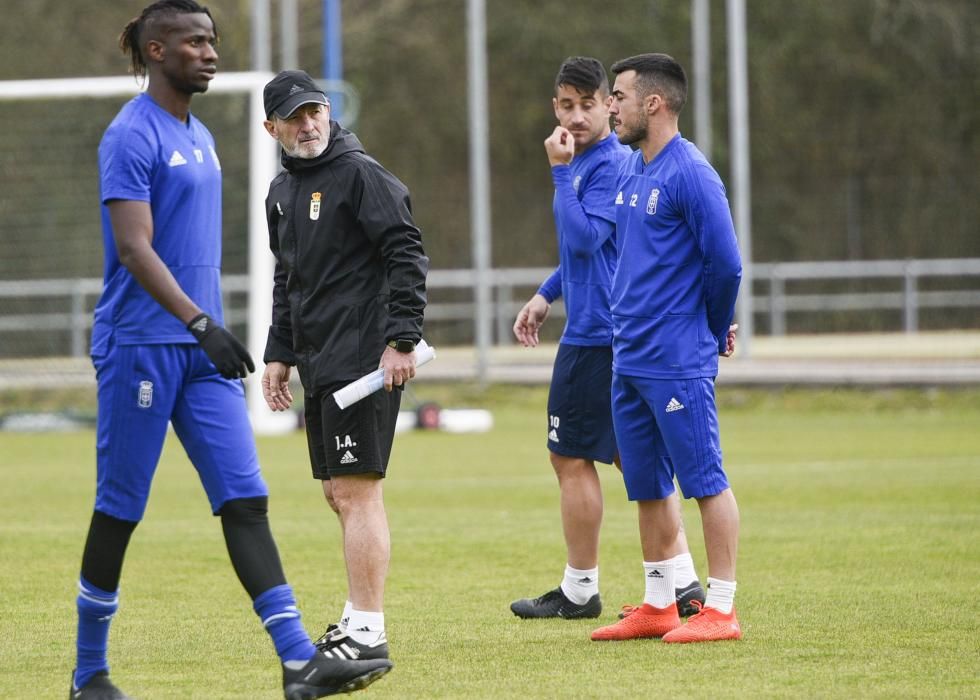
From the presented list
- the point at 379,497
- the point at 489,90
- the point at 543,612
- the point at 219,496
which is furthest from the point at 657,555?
the point at 489,90

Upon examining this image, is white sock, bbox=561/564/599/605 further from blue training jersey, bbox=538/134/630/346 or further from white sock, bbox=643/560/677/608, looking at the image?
blue training jersey, bbox=538/134/630/346

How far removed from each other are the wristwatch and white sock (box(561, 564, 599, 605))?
73.8 inches

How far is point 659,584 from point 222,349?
2.47 metres

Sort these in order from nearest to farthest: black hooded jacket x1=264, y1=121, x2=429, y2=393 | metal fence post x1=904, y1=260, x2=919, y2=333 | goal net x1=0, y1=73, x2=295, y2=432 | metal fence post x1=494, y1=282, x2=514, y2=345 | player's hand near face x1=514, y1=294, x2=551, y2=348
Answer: black hooded jacket x1=264, y1=121, x2=429, y2=393
player's hand near face x1=514, y1=294, x2=551, y2=348
goal net x1=0, y1=73, x2=295, y2=432
metal fence post x1=904, y1=260, x2=919, y2=333
metal fence post x1=494, y1=282, x2=514, y2=345

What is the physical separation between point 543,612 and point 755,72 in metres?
18.3

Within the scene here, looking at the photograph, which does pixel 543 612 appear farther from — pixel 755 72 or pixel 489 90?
pixel 489 90

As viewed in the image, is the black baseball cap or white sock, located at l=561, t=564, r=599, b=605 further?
white sock, located at l=561, t=564, r=599, b=605

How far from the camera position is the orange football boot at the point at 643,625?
6836mm

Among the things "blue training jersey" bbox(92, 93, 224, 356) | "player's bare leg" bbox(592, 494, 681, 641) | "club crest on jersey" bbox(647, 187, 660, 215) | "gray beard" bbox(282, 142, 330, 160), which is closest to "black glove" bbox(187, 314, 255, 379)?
"blue training jersey" bbox(92, 93, 224, 356)

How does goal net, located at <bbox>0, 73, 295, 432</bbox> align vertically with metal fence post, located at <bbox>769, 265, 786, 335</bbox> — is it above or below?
above

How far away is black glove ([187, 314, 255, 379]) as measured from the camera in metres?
5.21

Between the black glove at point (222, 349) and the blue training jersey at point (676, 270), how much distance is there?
6.75ft

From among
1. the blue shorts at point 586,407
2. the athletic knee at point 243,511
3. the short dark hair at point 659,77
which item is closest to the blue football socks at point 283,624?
the athletic knee at point 243,511

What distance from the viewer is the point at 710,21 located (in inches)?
979
